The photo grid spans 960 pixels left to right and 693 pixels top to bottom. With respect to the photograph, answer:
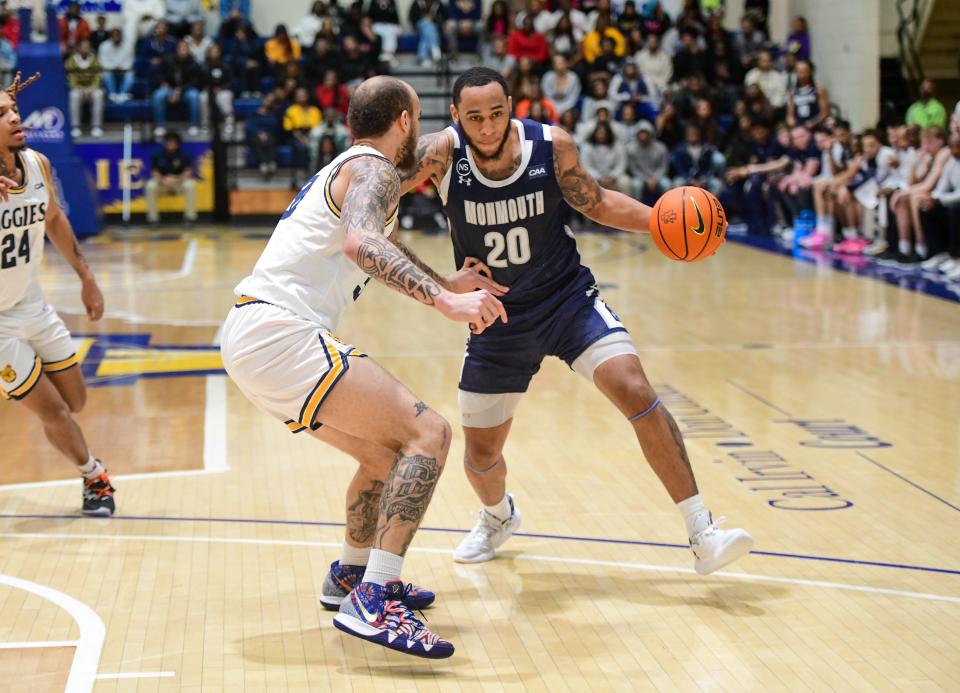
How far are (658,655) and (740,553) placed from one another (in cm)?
67

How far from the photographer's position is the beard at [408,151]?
439cm

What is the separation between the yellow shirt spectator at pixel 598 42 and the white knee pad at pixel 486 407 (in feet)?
54.6

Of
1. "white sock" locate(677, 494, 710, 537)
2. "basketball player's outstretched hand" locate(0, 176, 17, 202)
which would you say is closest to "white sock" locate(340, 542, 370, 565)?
"white sock" locate(677, 494, 710, 537)

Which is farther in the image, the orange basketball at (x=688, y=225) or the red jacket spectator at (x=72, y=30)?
the red jacket spectator at (x=72, y=30)

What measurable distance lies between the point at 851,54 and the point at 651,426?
1728 centimetres

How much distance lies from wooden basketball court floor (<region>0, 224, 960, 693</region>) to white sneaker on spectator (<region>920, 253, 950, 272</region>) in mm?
3560

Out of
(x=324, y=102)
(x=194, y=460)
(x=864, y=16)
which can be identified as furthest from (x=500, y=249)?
(x=864, y=16)

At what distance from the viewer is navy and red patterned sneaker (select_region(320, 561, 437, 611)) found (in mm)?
4656

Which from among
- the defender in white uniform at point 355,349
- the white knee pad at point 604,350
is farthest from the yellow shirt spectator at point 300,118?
the defender in white uniform at point 355,349

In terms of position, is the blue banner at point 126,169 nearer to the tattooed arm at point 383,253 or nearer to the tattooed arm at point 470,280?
the tattooed arm at point 470,280

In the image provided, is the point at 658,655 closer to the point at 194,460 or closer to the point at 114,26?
the point at 194,460

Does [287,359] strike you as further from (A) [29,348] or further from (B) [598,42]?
(B) [598,42]

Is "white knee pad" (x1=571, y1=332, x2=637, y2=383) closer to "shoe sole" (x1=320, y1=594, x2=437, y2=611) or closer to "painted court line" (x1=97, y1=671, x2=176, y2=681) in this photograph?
"shoe sole" (x1=320, y1=594, x2=437, y2=611)

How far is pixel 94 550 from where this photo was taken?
5.39 meters
